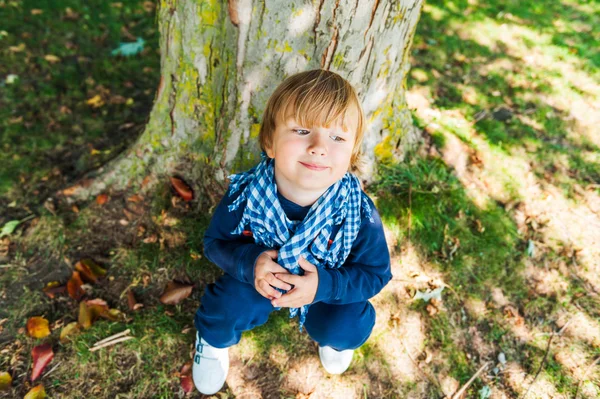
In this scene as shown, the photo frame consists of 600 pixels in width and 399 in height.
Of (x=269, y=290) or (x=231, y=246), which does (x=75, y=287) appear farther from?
(x=269, y=290)

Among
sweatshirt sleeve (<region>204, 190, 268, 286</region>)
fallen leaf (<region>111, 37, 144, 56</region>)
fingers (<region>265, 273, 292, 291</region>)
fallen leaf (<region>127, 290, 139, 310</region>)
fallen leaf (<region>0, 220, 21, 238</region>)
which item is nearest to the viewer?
fingers (<region>265, 273, 292, 291</region>)

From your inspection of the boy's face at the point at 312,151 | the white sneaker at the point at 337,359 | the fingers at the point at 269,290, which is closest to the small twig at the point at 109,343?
the fingers at the point at 269,290

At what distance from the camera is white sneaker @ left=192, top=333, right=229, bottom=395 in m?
2.21

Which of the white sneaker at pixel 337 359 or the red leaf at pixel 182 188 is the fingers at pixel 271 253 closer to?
the white sneaker at pixel 337 359

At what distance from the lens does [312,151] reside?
5.42 ft

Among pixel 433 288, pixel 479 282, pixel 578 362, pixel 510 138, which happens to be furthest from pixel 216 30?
pixel 578 362

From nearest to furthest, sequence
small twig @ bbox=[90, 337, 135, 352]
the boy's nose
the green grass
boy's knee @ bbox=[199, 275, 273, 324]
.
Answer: the boy's nose
boy's knee @ bbox=[199, 275, 273, 324]
small twig @ bbox=[90, 337, 135, 352]
the green grass

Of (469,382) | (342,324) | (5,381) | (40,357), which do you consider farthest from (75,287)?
(469,382)

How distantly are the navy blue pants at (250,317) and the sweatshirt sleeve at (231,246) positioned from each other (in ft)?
0.47

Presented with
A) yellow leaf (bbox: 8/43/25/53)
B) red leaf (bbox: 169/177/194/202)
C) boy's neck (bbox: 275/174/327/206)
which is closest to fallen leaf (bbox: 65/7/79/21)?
yellow leaf (bbox: 8/43/25/53)

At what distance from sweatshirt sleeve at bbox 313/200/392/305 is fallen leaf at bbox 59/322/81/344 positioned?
4.86ft

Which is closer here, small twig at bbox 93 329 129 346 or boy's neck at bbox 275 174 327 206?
boy's neck at bbox 275 174 327 206

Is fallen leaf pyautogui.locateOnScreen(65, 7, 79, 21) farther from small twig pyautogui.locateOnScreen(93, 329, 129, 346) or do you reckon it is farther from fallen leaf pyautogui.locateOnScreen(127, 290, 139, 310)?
small twig pyautogui.locateOnScreen(93, 329, 129, 346)

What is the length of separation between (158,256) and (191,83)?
3.71 ft
